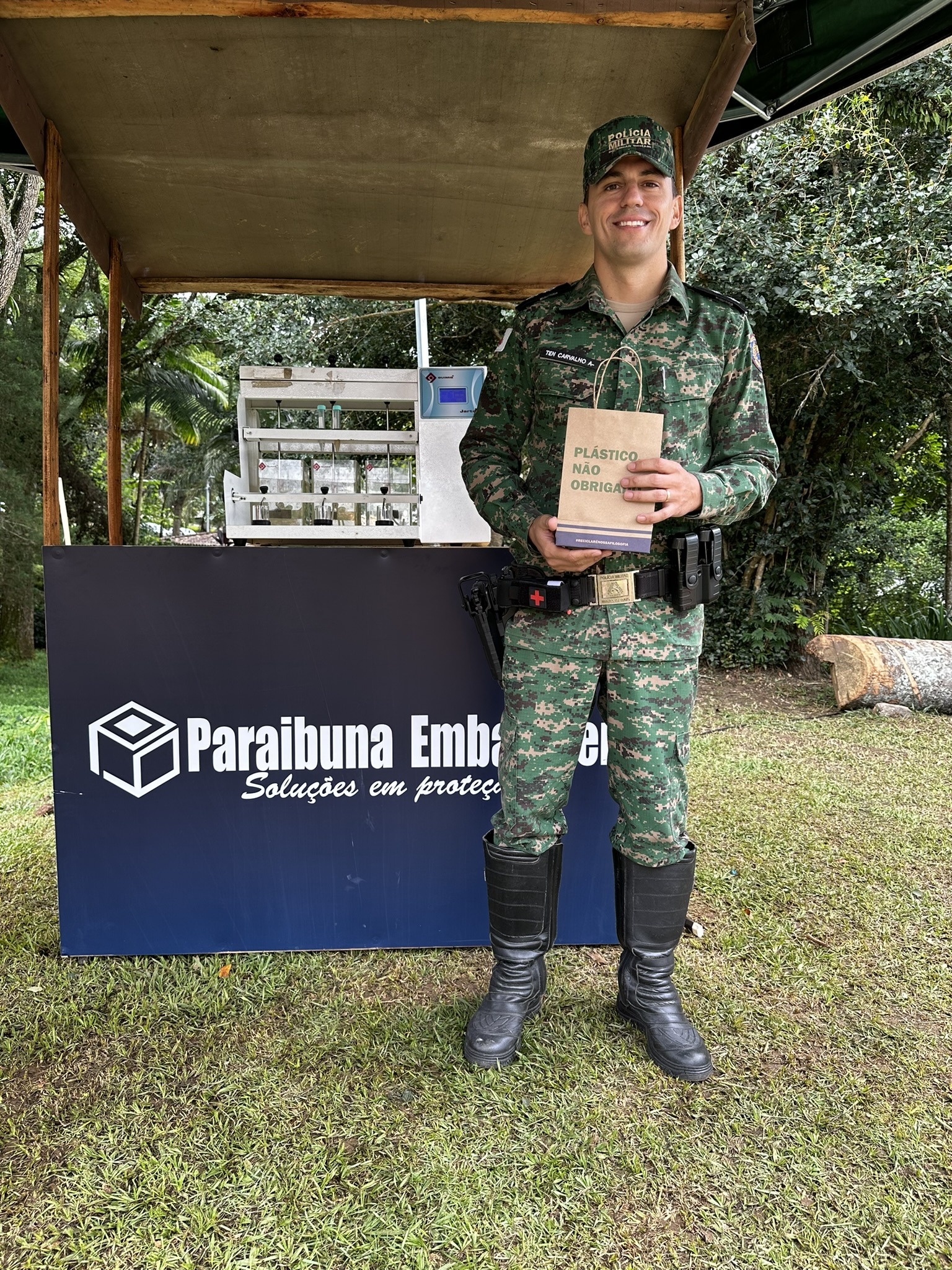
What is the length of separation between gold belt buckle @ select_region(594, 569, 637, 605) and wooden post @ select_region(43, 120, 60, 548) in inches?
58.7

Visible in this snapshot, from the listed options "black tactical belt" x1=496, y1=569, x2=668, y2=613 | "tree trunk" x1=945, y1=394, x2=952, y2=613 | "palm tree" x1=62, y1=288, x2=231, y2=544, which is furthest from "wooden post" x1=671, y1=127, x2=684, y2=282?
"palm tree" x1=62, y1=288, x2=231, y2=544

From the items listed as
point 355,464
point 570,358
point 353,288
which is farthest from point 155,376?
point 570,358

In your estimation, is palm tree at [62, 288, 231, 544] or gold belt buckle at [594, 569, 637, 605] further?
palm tree at [62, 288, 231, 544]

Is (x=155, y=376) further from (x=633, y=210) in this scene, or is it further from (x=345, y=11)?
(x=633, y=210)

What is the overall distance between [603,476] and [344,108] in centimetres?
157

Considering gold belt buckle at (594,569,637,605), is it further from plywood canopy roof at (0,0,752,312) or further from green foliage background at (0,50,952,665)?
green foliage background at (0,50,952,665)

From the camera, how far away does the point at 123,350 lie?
1102cm

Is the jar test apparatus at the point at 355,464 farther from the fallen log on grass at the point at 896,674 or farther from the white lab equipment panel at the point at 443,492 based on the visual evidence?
the fallen log on grass at the point at 896,674

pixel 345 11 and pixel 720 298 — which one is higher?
pixel 345 11

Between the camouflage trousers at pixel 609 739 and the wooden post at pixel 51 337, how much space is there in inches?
53.8

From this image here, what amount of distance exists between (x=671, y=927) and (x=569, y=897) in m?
0.52

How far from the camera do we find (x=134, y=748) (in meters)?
2.32

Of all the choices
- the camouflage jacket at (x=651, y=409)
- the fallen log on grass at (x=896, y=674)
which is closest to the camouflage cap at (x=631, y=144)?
the camouflage jacket at (x=651, y=409)

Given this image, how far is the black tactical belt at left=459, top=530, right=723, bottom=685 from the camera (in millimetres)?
1854
